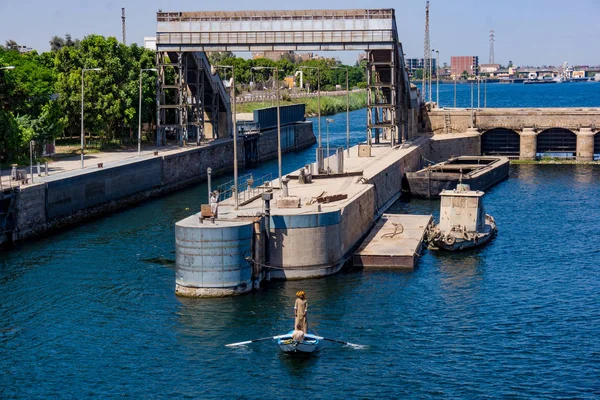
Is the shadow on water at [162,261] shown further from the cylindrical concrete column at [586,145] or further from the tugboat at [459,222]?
the cylindrical concrete column at [586,145]

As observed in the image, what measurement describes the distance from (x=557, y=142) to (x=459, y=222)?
63.3m

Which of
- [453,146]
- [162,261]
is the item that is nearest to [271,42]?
[453,146]

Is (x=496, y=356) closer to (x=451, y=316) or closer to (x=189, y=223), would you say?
(x=451, y=316)

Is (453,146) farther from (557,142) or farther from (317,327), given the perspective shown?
(317,327)

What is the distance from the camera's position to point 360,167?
83.7 meters

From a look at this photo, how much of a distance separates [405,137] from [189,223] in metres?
66.7

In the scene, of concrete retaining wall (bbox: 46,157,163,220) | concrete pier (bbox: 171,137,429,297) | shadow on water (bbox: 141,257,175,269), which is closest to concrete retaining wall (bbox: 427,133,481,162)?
concrete retaining wall (bbox: 46,157,163,220)

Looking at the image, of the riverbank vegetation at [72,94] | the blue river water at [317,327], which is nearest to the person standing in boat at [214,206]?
the blue river water at [317,327]

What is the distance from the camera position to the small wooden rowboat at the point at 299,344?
4188cm

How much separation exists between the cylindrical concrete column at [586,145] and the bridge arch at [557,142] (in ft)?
10.7

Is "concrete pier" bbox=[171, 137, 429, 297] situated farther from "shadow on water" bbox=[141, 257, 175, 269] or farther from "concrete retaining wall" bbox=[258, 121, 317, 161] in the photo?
"concrete retaining wall" bbox=[258, 121, 317, 161]

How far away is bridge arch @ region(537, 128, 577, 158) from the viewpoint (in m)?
123

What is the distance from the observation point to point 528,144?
121375mm

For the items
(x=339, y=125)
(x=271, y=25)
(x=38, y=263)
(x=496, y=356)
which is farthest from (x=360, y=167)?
(x=339, y=125)
